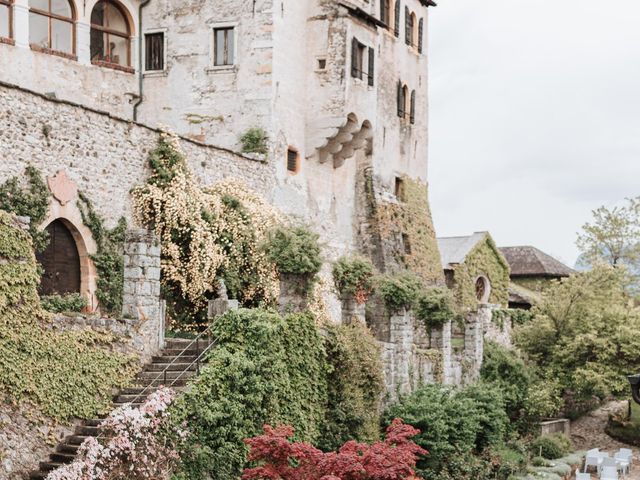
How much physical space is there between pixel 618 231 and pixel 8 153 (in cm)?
4371

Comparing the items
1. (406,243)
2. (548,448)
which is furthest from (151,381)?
(406,243)

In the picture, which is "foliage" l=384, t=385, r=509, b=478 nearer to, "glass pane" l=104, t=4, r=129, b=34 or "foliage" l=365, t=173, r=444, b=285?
"foliage" l=365, t=173, r=444, b=285

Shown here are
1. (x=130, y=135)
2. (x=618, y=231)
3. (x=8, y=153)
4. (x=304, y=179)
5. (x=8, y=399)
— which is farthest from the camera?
(x=618, y=231)

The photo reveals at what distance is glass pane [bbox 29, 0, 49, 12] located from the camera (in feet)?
93.8

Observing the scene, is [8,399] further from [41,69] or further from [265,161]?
[265,161]

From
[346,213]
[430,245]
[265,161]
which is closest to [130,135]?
[265,161]

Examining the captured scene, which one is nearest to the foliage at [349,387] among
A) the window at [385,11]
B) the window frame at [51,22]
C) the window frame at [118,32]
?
the window frame at [51,22]

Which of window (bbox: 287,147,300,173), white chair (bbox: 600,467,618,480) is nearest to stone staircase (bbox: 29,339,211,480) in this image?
window (bbox: 287,147,300,173)

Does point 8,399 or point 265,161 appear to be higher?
point 265,161

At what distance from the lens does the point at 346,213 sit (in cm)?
3753

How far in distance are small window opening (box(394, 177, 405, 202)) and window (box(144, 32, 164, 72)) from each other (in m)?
11.6

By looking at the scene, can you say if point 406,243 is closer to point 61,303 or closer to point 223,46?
point 223,46

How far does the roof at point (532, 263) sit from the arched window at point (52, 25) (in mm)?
35728

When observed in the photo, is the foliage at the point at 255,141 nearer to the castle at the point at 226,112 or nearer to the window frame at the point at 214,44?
the castle at the point at 226,112
